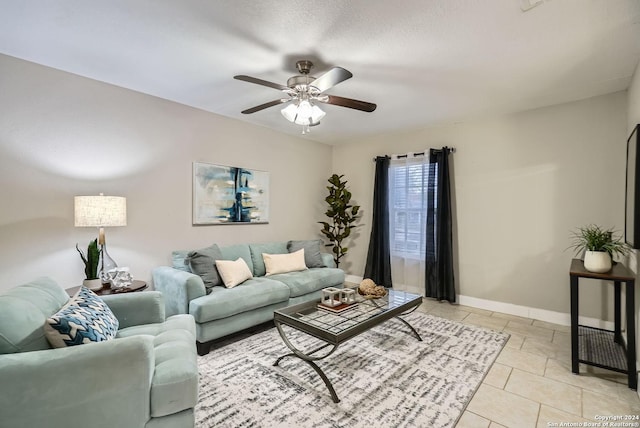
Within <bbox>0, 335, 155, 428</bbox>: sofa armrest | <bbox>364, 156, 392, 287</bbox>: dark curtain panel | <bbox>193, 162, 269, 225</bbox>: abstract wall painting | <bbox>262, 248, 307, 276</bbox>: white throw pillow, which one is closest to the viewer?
<bbox>0, 335, 155, 428</bbox>: sofa armrest

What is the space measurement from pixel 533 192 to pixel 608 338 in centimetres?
163

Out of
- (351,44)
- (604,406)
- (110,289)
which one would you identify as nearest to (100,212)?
(110,289)

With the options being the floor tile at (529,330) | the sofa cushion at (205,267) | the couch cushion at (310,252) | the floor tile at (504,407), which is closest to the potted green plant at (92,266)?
the sofa cushion at (205,267)

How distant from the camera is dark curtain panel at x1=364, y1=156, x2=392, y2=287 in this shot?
474cm

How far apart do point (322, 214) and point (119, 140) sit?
3.21 m

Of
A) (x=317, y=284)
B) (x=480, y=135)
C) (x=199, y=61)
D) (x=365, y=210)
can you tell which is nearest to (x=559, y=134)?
(x=480, y=135)

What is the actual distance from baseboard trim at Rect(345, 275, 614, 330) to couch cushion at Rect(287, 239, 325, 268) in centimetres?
202

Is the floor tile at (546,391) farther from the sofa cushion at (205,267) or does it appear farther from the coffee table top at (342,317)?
the sofa cushion at (205,267)

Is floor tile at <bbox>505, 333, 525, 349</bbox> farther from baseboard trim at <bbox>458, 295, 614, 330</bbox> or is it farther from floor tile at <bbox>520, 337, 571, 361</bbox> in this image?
baseboard trim at <bbox>458, 295, 614, 330</bbox>

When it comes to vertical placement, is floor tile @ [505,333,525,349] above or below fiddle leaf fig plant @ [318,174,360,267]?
below

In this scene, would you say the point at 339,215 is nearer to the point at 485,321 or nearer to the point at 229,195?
the point at 229,195

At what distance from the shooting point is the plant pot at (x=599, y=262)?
7.65ft

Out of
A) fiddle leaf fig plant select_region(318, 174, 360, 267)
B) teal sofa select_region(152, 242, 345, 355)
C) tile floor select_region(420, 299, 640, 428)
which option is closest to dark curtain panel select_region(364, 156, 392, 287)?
fiddle leaf fig plant select_region(318, 174, 360, 267)

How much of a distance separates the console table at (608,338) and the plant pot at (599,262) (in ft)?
0.13
